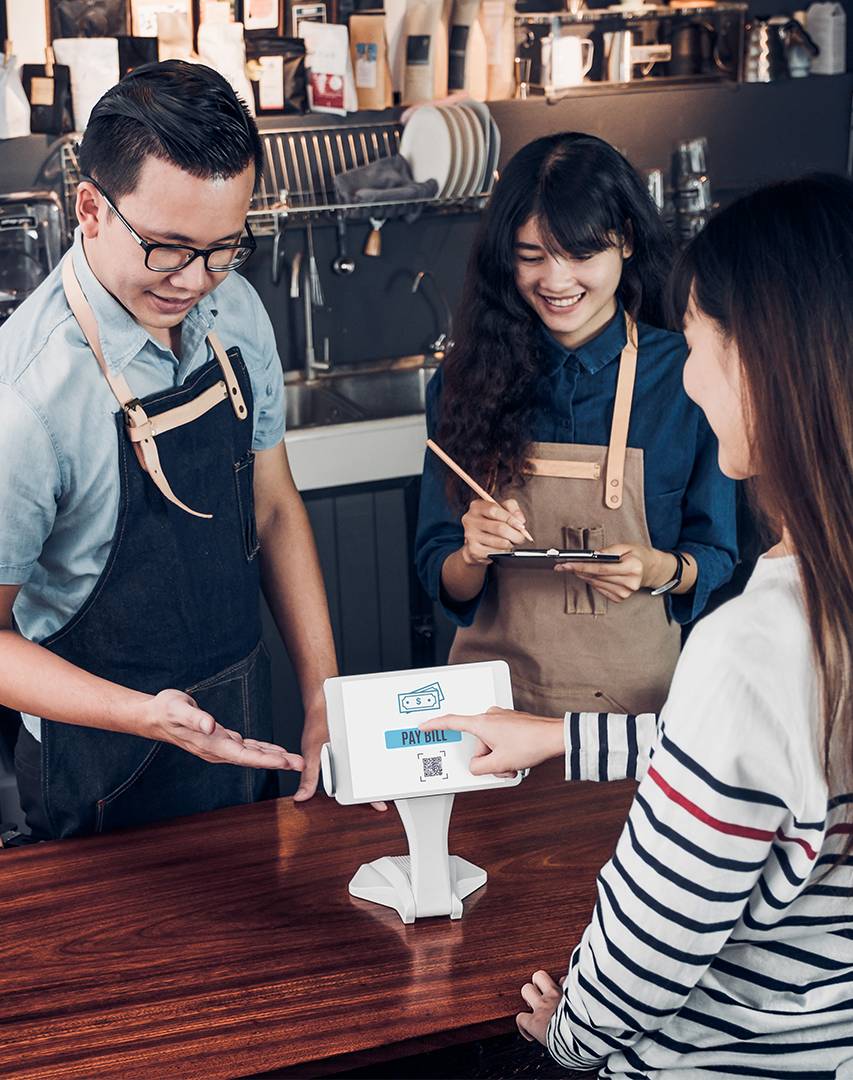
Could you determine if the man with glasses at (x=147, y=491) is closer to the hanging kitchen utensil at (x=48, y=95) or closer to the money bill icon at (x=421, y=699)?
the money bill icon at (x=421, y=699)

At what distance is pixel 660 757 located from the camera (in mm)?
984

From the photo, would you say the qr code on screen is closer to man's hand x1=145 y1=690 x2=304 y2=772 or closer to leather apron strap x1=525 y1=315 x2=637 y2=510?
man's hand x1=145 y1=690 x2=304 y2=772

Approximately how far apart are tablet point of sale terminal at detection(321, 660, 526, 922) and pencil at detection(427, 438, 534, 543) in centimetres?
59

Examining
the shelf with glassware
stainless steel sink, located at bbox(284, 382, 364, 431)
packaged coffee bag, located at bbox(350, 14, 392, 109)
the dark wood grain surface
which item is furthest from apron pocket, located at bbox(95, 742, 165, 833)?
the shelf with glassware

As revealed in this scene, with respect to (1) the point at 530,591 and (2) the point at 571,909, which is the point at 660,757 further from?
(1) the point at 530,591

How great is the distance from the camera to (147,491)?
5.55ft

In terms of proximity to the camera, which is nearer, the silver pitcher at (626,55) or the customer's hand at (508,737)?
the customer's hand at (508,737)

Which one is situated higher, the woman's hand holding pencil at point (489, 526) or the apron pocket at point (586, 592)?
the woman's hand holding pencil at point (489, 526)

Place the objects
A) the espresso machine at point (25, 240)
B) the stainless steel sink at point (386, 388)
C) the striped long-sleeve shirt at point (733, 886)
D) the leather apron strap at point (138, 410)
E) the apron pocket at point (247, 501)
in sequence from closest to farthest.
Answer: the striped long-sleeve shirt at point (733, 886) < the leather apron strap at point (138, 410) < the apron pocket at point (247, 501) < the espresso machine at point (25, 240) < the stainless steel sink at point (386, 388)

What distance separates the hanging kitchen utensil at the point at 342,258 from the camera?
3.77 metres

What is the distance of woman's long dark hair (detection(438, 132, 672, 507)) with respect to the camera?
77.8 inches

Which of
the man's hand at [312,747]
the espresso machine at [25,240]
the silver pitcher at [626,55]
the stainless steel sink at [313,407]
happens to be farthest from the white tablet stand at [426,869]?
the silver pitcher at [626,55]

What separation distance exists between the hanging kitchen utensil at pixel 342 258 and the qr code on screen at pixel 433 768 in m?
2.64

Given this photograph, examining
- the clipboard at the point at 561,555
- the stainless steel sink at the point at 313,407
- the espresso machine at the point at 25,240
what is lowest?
the stainless steel sink at the point at 313,407
